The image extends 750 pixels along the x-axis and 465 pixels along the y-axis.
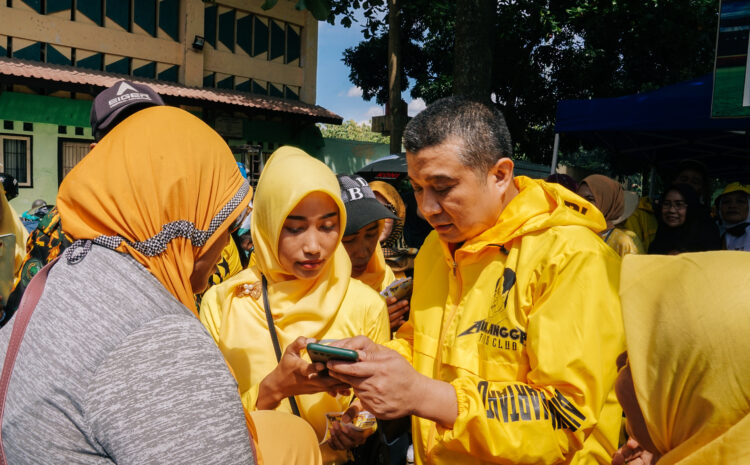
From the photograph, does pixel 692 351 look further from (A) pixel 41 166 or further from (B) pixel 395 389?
(A) pixel 41 166

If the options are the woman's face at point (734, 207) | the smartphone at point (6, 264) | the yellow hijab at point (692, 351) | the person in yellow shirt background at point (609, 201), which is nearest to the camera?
the yellow hijab at point (692, 351)

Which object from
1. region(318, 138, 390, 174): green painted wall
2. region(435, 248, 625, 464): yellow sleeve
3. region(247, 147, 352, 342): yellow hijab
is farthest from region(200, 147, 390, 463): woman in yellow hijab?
region(318, 138, 390, 174): green painted wall

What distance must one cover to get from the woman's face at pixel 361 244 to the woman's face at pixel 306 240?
0.60 meters

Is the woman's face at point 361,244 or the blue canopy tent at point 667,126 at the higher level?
the blue canopy tent at point 667,126

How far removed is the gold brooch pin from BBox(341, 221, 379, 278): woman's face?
27.8 inches

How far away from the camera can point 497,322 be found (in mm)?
1639

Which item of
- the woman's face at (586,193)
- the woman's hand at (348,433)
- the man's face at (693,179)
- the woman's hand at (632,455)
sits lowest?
the woman's hand at (348,433)

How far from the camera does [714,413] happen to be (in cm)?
102

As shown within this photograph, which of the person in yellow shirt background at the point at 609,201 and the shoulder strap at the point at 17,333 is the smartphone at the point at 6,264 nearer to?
the shoulder strap at the point at 17,333

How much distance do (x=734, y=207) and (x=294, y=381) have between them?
5.43 metres

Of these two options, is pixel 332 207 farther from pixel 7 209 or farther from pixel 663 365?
pixel 7 209

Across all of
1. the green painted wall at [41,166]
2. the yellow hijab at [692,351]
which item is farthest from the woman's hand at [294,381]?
the green painted wall at [41,166]

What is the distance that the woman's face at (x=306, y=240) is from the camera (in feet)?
7.29

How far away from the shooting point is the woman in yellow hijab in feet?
7.09
